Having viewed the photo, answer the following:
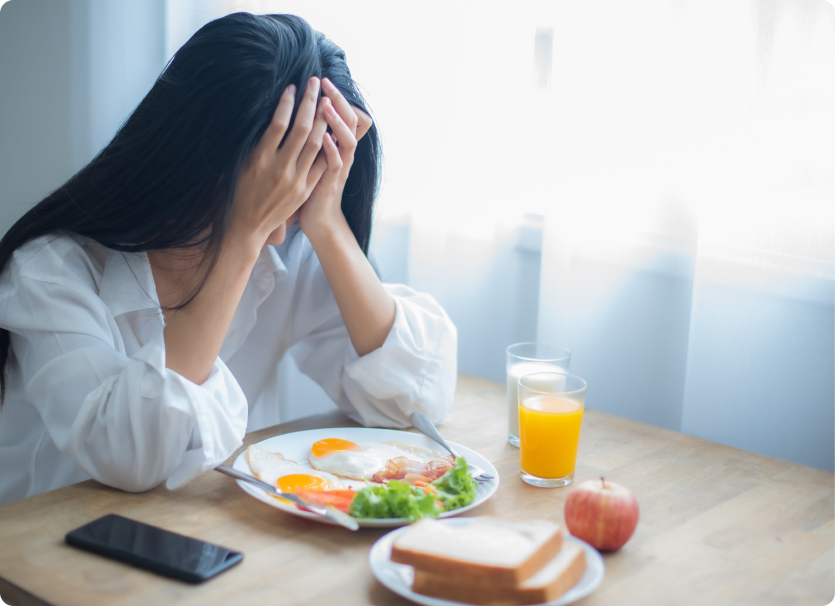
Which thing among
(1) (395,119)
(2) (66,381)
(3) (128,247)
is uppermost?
(1) (395,119)

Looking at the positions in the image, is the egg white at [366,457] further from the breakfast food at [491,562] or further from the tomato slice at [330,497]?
the breakfast food at [491,562]

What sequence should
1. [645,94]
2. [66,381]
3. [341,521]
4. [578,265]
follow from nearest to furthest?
[341,521] → [66,381] → [645,94] → [578,265]

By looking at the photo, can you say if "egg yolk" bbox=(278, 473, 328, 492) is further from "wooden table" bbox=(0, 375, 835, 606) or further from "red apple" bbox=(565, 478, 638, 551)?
"red apple" bbox=(565, 478, 638, 551)

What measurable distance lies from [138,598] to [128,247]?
0.54 meters

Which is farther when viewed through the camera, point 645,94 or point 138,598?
point 645,94

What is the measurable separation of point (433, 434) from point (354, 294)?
29cm

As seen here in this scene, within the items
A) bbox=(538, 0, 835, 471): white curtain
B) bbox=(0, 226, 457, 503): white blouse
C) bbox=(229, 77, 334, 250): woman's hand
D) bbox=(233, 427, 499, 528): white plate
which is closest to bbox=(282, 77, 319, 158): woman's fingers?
bbox=(229, 77, 334, 250): woman's hand

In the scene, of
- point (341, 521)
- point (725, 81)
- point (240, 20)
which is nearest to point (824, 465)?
point (725, 81)

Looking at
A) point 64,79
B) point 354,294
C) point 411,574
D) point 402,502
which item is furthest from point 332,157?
point 64,79

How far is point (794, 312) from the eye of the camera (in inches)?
46.2

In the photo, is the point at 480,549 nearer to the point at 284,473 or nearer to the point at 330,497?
the point at 330,497

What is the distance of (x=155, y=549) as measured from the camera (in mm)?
742

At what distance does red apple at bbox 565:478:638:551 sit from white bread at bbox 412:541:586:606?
10 centimetres

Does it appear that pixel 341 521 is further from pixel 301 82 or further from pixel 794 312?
pixel 794 312
